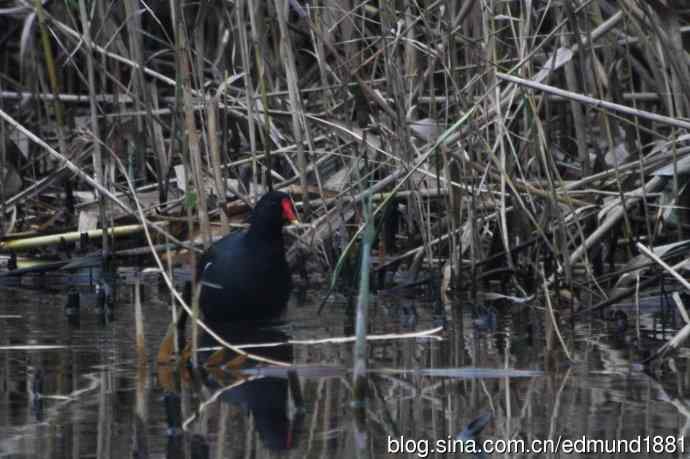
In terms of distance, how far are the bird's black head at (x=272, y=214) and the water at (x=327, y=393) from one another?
1.28 ft

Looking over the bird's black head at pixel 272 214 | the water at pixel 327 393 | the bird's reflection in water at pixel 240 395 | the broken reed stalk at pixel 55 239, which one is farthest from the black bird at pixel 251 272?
the broken reed stalk at pixel 55 239

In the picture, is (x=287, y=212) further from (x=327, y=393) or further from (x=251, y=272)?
(x=327, y=393)

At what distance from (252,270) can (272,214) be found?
0.23m

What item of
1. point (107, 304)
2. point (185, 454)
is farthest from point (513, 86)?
point (185, 454)

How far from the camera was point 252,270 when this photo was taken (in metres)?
5.11

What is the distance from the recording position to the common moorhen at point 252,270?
5059mm

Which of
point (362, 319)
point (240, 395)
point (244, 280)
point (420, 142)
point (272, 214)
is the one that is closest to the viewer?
point (362, 319)

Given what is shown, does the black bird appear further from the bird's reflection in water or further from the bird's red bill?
the bird's reflection in water

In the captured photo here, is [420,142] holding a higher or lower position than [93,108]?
lower

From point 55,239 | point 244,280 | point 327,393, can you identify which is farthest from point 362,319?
point 55,239

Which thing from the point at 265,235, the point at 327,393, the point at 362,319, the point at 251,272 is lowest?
the point at 327,393

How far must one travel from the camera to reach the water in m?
3.07

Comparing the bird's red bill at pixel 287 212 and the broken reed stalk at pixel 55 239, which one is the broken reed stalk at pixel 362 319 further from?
the broken reed stalk at pixel 55 239

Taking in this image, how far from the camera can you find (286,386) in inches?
146
